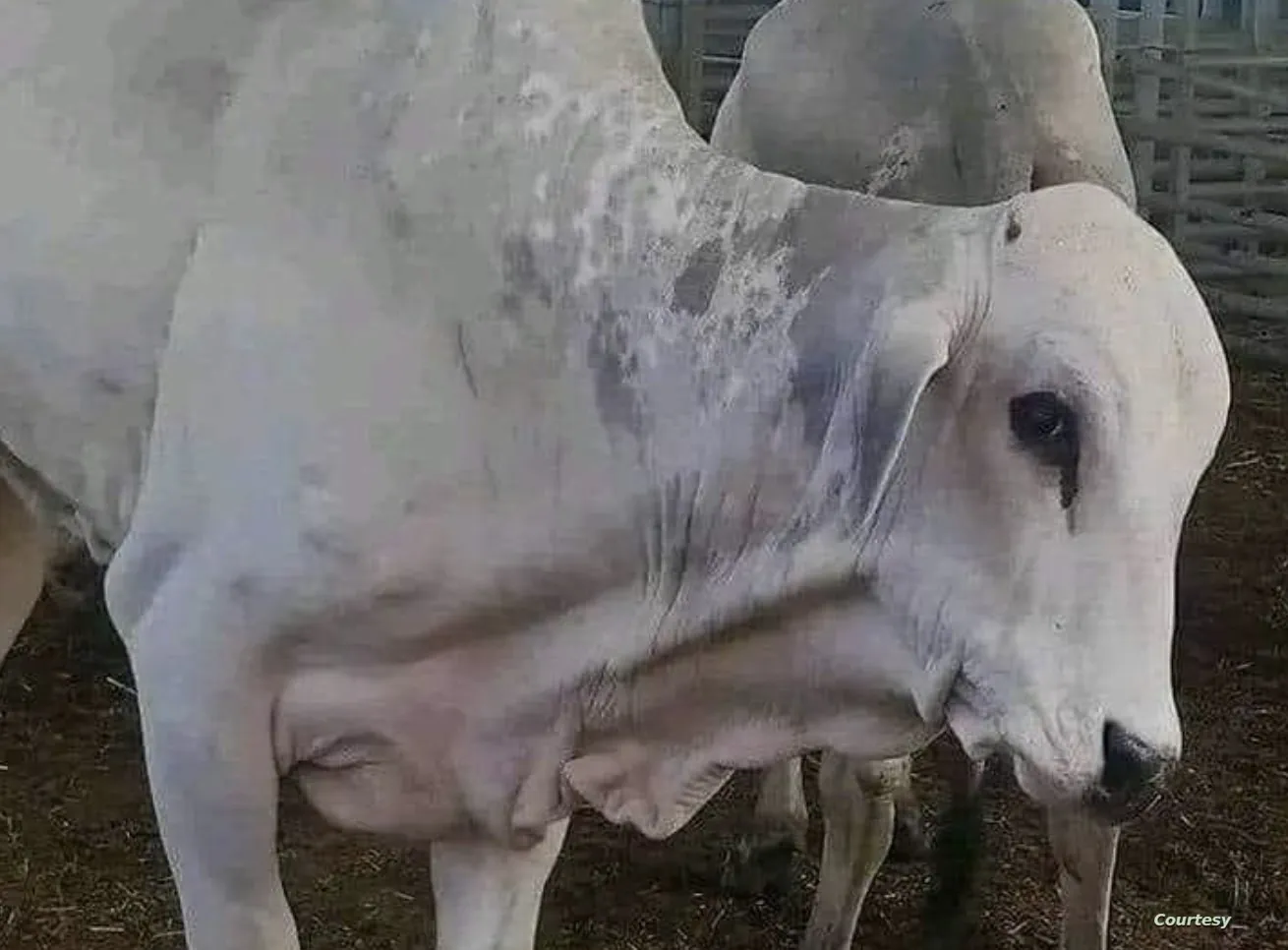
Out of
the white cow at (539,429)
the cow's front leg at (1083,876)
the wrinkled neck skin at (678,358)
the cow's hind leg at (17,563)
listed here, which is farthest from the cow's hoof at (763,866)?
the wrinkled neck skin at (678,358)

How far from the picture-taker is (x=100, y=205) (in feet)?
5.63

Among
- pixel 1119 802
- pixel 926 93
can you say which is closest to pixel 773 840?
pixel 926 93

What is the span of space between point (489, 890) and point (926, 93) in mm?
871

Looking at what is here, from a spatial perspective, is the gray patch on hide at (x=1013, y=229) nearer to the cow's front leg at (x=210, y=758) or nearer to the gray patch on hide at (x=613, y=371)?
the gray patch on hide at (x=613, y=371)

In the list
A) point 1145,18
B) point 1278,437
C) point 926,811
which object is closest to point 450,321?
point 926,811

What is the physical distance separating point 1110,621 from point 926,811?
1983mm

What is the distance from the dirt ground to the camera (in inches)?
115

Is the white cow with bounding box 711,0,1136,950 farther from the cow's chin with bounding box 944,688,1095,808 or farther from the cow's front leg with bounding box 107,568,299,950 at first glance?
the cow's front leg with bounding box 107,568,299,950

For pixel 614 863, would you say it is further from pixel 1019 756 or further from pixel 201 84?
pixel 1019 756

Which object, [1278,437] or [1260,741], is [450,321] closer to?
[1260,741]

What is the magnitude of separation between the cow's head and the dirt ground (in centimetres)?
158

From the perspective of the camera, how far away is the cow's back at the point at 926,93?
6.86ft

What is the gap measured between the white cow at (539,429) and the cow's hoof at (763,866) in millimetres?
1326

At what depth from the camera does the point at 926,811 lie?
3281 mm
